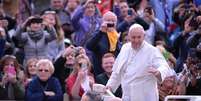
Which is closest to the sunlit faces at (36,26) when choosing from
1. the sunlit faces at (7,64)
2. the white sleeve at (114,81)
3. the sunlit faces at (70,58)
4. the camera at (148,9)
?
the sunlit faces at (70,58)

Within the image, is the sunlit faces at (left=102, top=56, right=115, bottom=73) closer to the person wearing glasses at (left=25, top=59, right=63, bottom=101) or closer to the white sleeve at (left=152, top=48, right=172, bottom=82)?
the person wearing glasses at (left=25, top=59, right=63, bottom=101)

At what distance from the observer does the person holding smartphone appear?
63.7 ft

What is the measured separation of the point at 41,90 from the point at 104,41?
2233mm

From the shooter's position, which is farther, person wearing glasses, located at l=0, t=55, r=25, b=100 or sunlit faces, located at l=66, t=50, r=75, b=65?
sunlit faces, located at l=66, t=50, r=75, b=65

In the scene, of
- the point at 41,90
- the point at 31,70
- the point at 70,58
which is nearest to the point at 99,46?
the point at 70,58

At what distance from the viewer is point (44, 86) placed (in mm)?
17859

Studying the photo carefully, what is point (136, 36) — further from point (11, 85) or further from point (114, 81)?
point (11, 85)

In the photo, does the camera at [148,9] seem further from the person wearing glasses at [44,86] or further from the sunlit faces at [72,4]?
the person wearing glasses at [44,86]

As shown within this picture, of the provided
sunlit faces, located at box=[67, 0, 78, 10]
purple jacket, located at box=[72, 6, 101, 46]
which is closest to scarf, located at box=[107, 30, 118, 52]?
purple jacket, located at box=[72, 6, 101, 46]

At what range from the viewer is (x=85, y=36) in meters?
20.9

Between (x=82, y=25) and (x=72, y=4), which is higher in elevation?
(x=72, y=4)

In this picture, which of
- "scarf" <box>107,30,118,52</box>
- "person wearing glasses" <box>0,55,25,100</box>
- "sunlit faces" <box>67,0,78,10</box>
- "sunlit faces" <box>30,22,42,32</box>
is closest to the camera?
"person wearing glasses" <box>0,55,25,100</box>

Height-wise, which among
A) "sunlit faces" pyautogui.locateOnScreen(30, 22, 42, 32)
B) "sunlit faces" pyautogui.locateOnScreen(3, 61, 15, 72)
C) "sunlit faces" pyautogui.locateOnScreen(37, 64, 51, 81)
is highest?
"sunlit faces" pyautogui.locateOnScreen(30, 22, 42, 32)

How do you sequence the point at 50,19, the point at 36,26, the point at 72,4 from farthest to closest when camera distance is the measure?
the point at 72,4 < the point at 50,19 < the point at 36,26
